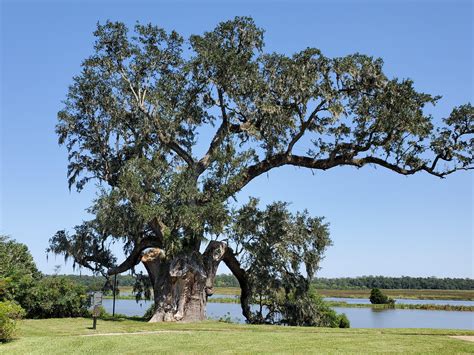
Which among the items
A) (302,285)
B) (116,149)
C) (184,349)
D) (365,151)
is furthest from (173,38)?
(184,349)

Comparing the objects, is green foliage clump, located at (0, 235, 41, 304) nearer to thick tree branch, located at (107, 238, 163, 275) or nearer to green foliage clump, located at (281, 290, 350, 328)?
thick tree branch, located at (107, 238, 163, 275)

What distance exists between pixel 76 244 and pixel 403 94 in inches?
672

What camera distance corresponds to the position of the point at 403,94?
23.8 m

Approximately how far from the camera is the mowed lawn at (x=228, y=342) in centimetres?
1328

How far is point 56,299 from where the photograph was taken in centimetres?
2408

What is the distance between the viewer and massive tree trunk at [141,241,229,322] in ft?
74.0

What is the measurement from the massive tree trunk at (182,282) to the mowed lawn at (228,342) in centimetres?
454

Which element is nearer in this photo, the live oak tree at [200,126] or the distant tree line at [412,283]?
the live oak tree at [200,126]

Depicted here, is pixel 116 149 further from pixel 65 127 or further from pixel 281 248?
pixel 281 248

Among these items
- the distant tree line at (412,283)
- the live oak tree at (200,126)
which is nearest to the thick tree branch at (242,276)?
the live oak tree at (200,126)

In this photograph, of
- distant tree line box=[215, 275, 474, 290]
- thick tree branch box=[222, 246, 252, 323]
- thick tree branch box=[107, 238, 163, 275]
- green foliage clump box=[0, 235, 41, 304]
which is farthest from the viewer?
distant tree line box=[215, 275, 474, 290]

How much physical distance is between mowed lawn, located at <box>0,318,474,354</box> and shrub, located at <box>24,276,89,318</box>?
18.7 ft

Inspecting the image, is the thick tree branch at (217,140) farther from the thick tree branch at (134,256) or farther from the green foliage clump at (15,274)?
the green foliage clump at (15,274)

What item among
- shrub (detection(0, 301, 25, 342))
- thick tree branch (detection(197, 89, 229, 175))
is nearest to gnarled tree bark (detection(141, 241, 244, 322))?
thick tree branch (detection(197, 89, 229, 175))
